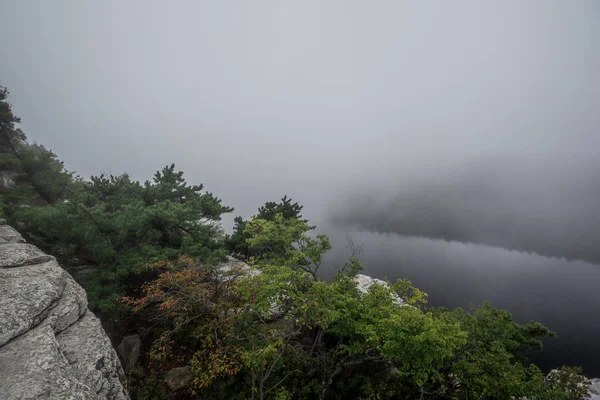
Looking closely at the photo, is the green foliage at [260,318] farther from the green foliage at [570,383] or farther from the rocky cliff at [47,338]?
the rocky cliff at [47,338]

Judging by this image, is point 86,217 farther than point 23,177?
No

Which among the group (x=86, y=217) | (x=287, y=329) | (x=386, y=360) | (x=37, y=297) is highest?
(x=86, y=217)

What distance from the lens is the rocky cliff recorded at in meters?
5.31

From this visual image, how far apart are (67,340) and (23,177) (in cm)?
1818

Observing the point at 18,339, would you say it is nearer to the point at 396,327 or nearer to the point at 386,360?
the point at 396,327

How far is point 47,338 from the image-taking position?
6.41m

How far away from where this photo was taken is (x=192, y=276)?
34.3 ft

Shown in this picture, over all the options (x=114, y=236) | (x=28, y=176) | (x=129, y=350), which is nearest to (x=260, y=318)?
(x=129, y=350)

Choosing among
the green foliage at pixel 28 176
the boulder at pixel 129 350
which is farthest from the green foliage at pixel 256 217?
the green foliage at pixel 28 176

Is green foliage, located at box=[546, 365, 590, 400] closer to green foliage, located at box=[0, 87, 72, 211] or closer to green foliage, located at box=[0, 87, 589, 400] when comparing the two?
green foliage, located at box=[0, 87, 589, 400]

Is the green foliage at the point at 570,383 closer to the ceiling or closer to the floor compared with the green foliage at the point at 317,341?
closer to the floor

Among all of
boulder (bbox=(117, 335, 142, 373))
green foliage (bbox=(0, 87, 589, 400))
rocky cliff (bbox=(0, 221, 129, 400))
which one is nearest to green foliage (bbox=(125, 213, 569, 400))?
green foliage (bbox=(0, 87, 589, 400))

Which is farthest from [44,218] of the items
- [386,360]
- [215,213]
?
[386,360]

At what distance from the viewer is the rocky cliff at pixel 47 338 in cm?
531
